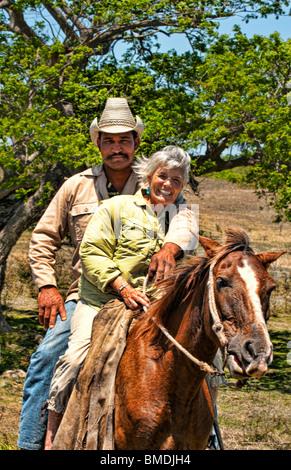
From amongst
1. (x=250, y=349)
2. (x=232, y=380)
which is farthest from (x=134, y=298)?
(x=232, y=380)

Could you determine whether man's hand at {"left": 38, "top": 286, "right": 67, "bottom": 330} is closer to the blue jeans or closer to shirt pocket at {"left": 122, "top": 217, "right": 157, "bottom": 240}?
the blue jeans

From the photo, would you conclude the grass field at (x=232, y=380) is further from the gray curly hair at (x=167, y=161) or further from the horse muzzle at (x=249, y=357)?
the gray curly hair at (x=167, y=161)

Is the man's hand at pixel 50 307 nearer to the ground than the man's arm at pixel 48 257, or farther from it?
nearer to the ground

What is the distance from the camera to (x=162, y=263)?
3705 millimetres

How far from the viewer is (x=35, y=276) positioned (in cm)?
455

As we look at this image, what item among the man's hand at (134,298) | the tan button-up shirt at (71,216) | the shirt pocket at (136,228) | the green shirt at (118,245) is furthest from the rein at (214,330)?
the tan button-up shirt at (71,216)

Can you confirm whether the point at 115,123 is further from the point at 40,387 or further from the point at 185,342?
the point at 40,387

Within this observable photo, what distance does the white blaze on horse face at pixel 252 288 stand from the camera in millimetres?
2852

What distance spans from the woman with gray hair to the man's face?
1.75 feet

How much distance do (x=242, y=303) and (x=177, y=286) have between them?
643mm

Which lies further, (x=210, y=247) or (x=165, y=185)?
(x=165, y=185)

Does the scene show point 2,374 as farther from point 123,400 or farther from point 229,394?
point 123,400

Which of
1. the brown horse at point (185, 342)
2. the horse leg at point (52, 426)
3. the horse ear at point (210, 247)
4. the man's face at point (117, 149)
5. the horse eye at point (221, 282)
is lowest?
the horse leg at point (52, 426)

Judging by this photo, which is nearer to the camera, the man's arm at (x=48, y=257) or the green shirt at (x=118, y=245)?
the green shirt at (x=118, y=245)
